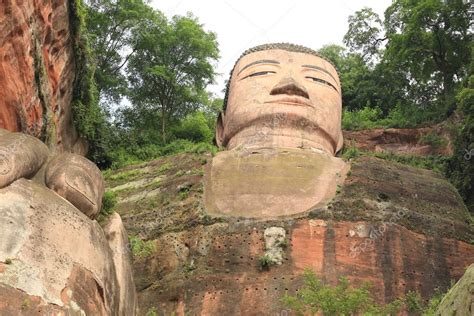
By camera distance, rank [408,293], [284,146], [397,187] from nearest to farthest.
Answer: [408,293]
[397,187]
[284,146]

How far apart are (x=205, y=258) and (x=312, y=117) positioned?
4391mm

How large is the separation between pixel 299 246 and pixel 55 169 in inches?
150

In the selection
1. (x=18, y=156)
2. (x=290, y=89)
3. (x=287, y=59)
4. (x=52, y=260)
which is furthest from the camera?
(x=287, y=59)

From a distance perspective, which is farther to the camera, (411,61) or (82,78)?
(411,61)

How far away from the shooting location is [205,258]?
11.4 meters

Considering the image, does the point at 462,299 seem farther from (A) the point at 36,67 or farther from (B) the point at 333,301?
(A) the point at 36,67

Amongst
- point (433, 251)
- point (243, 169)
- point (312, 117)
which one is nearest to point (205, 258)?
point (243, 169)

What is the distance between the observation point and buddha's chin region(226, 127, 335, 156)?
47.4 ft

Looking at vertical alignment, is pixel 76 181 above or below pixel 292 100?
below

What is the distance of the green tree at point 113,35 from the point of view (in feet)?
74.2

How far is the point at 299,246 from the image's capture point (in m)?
11.4

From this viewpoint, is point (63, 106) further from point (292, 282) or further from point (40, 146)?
point (292, 282)

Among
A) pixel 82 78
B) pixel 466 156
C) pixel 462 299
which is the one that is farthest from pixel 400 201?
pixel 462 299

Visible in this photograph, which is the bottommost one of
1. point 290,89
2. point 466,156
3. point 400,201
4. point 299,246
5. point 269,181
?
point 299,246
